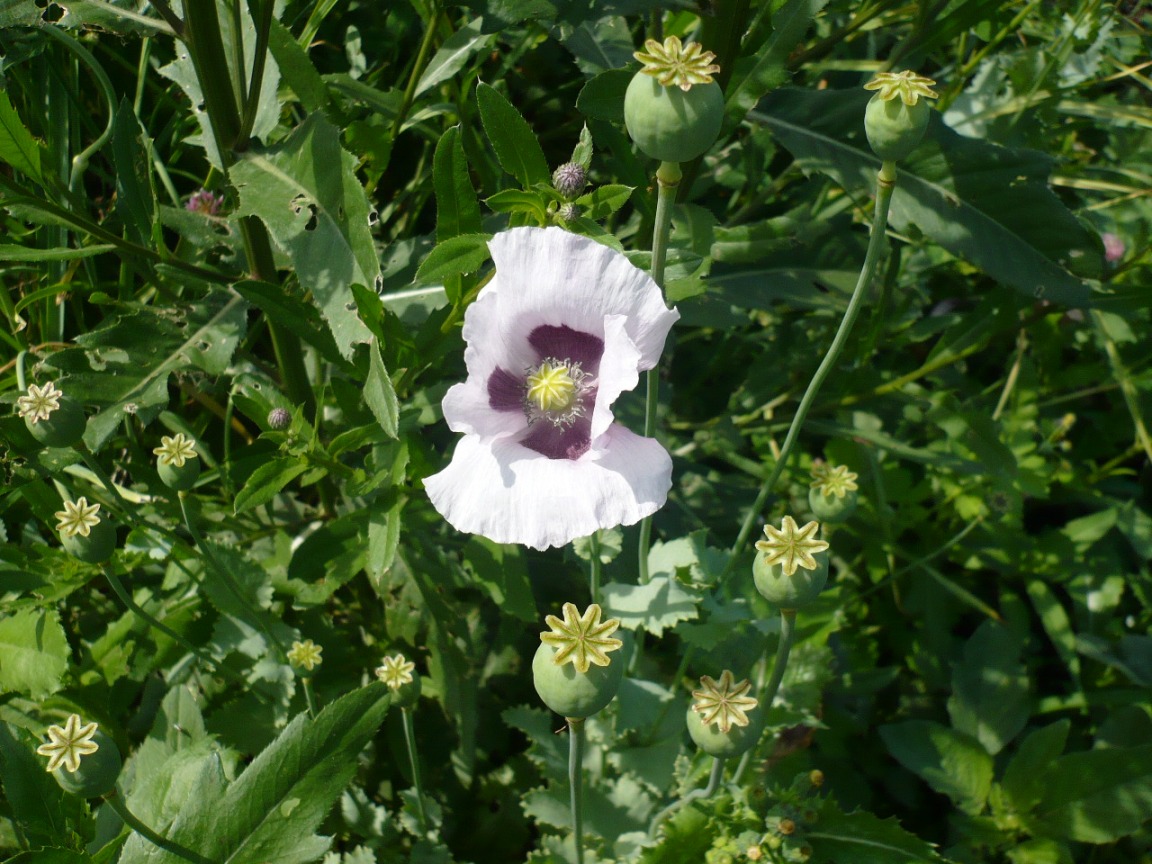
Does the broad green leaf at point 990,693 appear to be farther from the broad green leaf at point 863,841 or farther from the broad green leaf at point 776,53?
the broad green leaf at point 776,53

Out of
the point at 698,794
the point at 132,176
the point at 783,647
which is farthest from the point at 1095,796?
the point at 132,176

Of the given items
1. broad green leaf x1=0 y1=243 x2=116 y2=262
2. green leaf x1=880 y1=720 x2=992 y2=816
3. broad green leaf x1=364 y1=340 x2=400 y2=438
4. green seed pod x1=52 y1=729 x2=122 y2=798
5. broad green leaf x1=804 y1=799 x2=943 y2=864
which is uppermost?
broad green leaf x1=0 y1=243 x2=116 y2=262

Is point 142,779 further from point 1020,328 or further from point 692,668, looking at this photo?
point 1020,328

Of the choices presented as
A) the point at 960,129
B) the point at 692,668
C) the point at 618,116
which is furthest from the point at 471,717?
the point at 960,129

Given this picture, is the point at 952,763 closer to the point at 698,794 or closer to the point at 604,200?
the point at 698,794

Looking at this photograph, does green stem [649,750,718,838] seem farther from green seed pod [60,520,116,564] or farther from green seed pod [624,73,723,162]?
green seed pod [60,520,116,564]

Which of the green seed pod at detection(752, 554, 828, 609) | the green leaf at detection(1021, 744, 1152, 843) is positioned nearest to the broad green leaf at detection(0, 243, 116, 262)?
the green seed pod at detection(752, 554, 828, 609)

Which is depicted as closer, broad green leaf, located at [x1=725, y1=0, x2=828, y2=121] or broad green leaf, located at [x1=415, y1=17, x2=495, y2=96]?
broad green leaf, located at [x1=725, y1=0, x2=828, y2=121]
